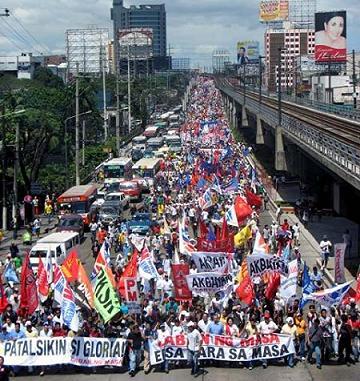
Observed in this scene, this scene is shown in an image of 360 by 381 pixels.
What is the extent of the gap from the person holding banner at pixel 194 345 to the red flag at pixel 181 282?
2925 mm

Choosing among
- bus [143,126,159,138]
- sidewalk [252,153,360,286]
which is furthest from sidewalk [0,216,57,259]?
bus [143,126,159,138]

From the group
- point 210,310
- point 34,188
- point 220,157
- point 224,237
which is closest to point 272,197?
point 220,157

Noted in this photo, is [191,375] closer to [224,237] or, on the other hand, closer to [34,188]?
[224,237]

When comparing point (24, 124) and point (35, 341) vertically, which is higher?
point (24, 124)

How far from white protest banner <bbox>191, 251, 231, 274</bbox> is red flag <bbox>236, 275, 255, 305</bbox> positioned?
108 cm

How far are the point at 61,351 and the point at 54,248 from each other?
13.2 m

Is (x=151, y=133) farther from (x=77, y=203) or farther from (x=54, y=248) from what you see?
(x=54, y=248)

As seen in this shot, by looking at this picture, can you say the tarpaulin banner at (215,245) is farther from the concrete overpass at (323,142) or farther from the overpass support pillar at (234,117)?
the overpass support pillar at (234,117)

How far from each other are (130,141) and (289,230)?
2656 inches

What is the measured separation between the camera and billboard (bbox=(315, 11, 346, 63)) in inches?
4567

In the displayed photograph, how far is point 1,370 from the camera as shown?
1599 centimetres

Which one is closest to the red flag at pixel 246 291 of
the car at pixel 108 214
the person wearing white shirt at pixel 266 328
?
the person wearing white shirt at pixel 266 328

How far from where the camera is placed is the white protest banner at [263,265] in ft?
71.1

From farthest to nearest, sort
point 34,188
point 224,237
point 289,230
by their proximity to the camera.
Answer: point 34,188
point 289,230
point 224,237
